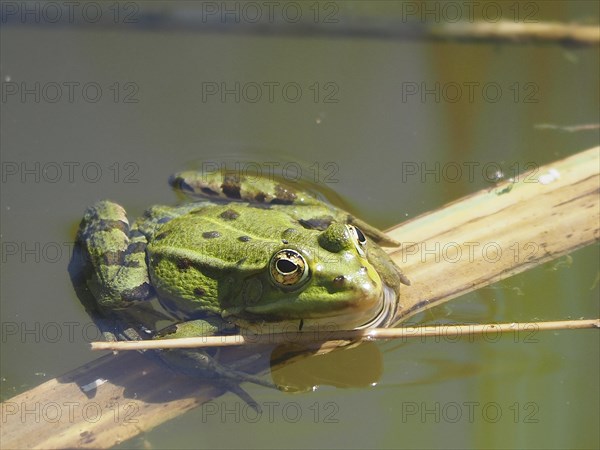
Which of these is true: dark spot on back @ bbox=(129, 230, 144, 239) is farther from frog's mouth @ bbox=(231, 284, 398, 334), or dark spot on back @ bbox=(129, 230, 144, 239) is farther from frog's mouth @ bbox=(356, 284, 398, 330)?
frog's mouth @ bbox=(356, 284, 398, 330)

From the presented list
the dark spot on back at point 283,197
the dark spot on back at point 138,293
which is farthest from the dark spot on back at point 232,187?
the dark spot on back at point 138,293

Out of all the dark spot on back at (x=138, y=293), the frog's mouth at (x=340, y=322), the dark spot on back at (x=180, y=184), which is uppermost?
the dark spot on back at (x=180, y=184)

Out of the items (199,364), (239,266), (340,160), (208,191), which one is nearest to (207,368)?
(199,364)

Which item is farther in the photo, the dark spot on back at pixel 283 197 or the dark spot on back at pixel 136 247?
the dark spot on back at pixel 283 197

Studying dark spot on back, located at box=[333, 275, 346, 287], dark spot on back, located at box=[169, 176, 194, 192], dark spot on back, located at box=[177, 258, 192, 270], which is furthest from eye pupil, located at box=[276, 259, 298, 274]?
dark spot on back, located at box=[169, 176, 194, 192]

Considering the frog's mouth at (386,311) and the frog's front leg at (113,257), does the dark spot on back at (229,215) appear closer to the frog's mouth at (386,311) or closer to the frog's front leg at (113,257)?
the frog's front leg at (113,257)

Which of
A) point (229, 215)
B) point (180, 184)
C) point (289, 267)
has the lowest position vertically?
point (289, 267)

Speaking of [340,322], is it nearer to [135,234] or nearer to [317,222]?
[317,222]
